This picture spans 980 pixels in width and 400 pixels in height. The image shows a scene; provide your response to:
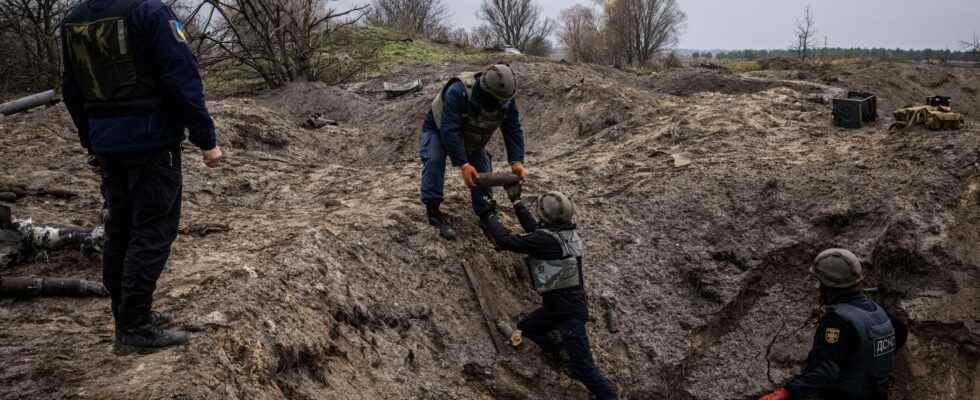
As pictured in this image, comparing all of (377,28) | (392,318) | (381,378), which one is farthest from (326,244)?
(377,28)

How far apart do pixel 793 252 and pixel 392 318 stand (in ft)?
12.6

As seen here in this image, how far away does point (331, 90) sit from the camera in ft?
39.8

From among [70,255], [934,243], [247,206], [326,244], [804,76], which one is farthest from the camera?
[804,76]

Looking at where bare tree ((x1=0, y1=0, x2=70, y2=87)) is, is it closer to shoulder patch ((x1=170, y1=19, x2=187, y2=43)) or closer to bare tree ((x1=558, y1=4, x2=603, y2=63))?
shoulder patch ((x1=170, y1=19, x2=187, y2=43))

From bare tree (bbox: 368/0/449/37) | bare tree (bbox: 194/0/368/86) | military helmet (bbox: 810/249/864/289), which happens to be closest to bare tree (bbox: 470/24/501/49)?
bare tree (bbox: 368/0/449/37)

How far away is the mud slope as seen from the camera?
371cm

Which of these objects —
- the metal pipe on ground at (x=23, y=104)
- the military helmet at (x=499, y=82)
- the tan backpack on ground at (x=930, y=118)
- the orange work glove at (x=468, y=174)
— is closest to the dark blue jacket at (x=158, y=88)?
the orange work glove at (x=468, y=174)

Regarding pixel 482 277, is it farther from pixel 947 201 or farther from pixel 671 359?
pixel 947 201

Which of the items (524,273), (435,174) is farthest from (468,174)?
(524,273)

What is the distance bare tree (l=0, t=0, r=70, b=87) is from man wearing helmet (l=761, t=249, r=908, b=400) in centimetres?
1356

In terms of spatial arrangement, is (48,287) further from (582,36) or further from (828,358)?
(582,36)

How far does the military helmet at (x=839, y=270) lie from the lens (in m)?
4.28

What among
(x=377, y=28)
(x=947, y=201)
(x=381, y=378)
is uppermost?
(x=377, y=28)

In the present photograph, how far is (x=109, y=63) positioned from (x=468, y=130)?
2.87 meters
